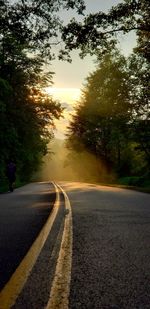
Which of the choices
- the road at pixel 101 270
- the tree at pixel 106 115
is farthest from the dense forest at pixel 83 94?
the road at pixel 101 270

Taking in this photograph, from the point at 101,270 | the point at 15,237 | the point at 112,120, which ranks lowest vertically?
the point at 101,270

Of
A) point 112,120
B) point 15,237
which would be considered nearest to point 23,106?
point 112,120

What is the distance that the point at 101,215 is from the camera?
35.1ft

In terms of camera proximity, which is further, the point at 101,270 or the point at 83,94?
the point at 83,94

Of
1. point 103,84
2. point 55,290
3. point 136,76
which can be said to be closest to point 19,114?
point 136,76

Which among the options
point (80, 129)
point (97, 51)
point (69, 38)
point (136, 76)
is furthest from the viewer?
point (80, 129)

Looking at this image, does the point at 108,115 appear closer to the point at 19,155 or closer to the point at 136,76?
the point at 136,76

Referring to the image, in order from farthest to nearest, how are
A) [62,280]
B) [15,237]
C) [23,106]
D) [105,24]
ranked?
[23,106]
[105,24]
[15,237]
[62,280]

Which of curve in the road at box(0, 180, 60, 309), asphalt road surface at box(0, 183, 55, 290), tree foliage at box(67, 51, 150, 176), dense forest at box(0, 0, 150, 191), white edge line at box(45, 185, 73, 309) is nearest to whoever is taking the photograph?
white edge line at box(45, 185, 73, 309)

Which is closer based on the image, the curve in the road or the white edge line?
the white edge line

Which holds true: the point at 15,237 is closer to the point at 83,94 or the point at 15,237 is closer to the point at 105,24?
the point at 105,24

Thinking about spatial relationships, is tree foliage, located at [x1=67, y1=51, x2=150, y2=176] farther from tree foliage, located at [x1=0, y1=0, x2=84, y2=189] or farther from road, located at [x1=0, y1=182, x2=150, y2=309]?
road, located at [x1=0, y1=182, x2=150, y2=309]

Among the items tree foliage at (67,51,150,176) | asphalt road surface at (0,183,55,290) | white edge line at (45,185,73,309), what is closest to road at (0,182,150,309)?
white edge line at (45,185,73,309)

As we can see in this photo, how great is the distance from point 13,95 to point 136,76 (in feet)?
36.6
